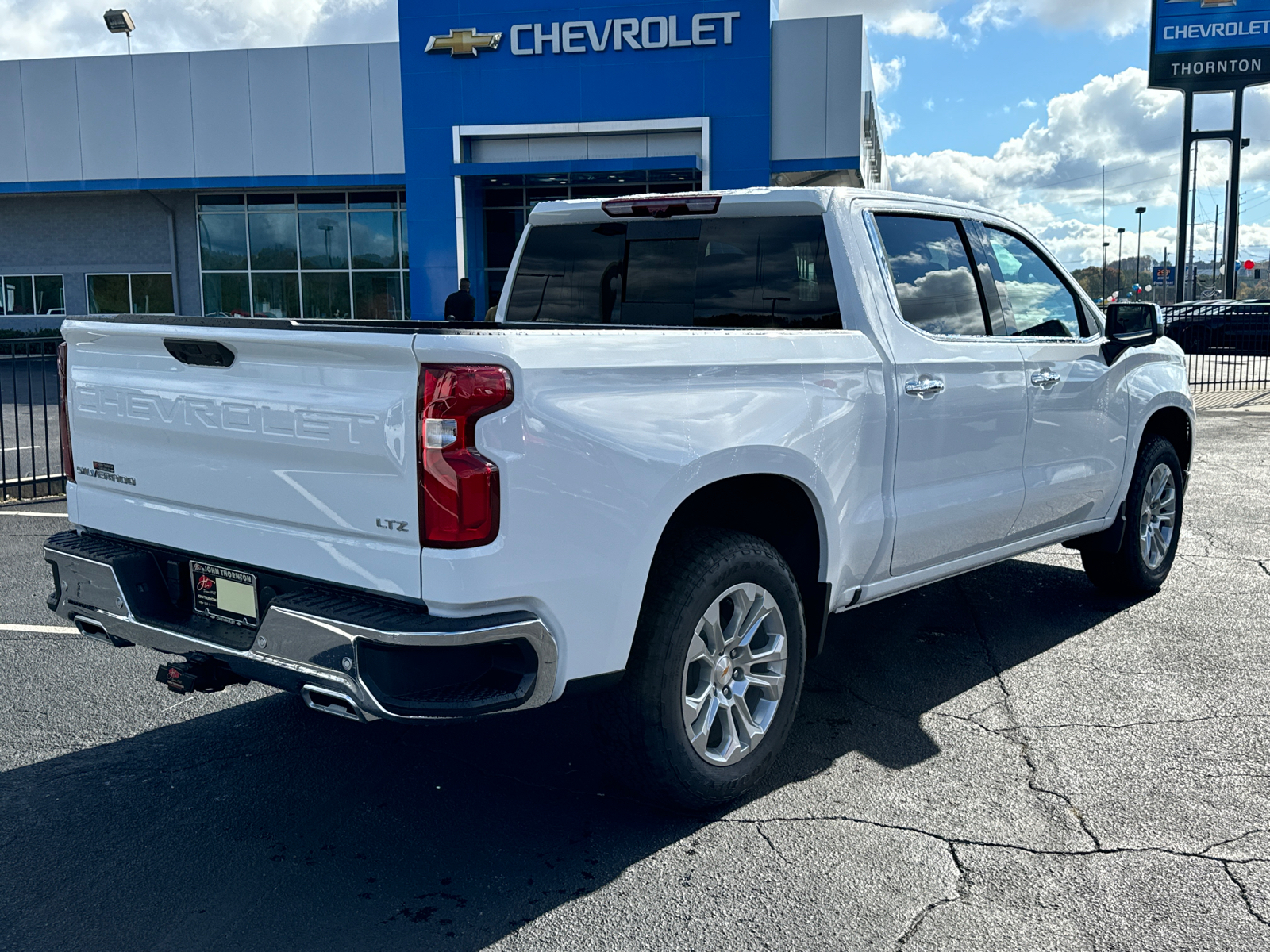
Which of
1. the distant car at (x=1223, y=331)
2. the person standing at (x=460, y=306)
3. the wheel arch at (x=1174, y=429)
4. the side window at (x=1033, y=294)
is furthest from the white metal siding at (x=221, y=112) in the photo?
the side window at (x=1033, y=294)

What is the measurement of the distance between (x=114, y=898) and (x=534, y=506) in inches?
63.8

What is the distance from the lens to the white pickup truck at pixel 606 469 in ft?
10.0

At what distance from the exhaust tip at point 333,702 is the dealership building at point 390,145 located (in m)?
24.6

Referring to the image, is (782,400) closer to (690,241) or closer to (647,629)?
(647,629)

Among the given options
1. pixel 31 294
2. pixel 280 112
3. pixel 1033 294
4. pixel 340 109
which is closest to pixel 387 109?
pixel 340 109

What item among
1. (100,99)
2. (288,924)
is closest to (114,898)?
(288,924)

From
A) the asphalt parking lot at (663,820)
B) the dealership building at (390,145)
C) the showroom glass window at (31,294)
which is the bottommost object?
the asphalt parking lot at (663,820)

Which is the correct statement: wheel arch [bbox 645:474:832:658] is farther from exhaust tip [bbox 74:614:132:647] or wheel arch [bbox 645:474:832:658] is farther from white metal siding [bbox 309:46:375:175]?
white metal siding [bbox 309:46:375:175]

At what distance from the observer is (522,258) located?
5316mm

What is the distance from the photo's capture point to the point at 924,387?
447 cm

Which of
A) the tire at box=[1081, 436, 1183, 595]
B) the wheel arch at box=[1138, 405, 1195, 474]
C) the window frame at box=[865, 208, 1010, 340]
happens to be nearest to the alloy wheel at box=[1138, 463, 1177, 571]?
the tire at box=[1081, 436, 1183, 595]

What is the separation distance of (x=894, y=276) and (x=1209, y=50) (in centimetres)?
5278

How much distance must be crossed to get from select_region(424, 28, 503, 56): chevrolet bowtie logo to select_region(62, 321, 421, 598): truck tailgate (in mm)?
25536

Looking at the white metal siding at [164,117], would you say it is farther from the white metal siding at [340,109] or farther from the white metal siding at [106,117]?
the white metal siding at [340,109]
